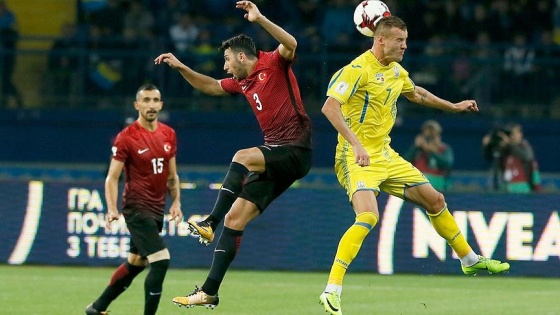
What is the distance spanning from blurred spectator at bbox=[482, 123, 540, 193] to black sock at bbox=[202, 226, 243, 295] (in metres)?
7.42

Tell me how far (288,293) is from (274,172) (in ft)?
10.4

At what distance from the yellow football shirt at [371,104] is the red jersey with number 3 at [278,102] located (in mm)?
362

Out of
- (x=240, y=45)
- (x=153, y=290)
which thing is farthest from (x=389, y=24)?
(x=153, y=290)

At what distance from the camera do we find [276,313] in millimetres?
11781

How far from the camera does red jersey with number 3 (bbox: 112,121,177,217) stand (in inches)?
434

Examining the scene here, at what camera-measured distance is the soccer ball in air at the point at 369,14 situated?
11031 mm

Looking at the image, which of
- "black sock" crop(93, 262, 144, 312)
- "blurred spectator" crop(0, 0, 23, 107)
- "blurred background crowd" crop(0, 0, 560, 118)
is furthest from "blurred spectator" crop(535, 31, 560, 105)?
"black sock" crop(93, 262, 144, 312)

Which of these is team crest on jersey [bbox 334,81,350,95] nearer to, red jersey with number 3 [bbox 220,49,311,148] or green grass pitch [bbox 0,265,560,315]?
red jersey with number 3 [bbox 220,49,311,148]

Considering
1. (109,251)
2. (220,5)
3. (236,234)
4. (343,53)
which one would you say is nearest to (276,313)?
(236,234)

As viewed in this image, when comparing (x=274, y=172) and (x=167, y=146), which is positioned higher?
(x=167, y=146)

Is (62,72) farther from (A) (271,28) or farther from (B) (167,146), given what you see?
(A) (271,28)

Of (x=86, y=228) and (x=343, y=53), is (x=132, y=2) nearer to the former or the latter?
(x=343, y=53)

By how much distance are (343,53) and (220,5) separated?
9.54ft

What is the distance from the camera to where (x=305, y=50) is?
2116 cm
